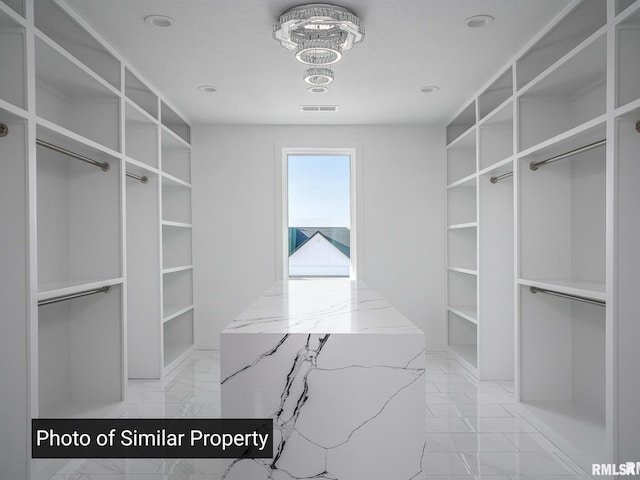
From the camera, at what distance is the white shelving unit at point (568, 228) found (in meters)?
2.15

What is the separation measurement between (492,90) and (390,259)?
2116mm

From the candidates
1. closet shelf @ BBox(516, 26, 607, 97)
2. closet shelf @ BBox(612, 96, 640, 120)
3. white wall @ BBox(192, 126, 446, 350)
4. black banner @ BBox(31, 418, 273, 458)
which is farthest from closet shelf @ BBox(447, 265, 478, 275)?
black banner @ BBox(31, 418, 273, 458)

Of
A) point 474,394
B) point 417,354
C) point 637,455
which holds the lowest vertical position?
point 474,394

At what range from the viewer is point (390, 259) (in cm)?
528

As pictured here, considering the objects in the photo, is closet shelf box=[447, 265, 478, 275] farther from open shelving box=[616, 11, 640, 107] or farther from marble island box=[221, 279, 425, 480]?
marble island box=[221, 279, 425, 480]

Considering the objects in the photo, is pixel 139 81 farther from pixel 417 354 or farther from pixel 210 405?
pixel 417 354

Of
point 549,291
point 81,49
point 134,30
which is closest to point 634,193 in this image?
point 549,291

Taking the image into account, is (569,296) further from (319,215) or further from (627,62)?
(319,215)

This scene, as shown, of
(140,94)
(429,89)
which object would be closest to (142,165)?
(140,94)

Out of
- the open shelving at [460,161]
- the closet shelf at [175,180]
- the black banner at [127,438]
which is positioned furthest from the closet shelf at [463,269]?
the closet shelf at [175,180]

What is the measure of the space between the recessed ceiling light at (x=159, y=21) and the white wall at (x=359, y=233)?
243 centimetres

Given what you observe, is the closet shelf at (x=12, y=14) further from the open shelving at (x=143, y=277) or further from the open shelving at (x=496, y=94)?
the open shelving at (x=496, y=94)

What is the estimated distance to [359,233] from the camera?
5277 mm

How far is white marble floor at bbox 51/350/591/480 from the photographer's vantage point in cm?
244
